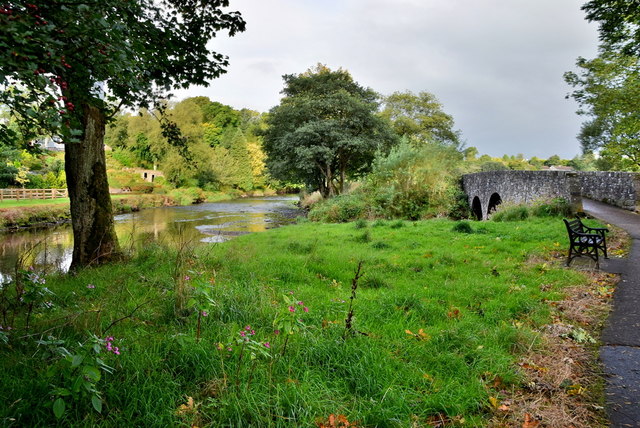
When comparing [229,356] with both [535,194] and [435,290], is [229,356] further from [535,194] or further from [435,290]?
[535,194]

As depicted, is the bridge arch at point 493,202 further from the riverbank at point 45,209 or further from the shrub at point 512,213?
the riverbank at point 45,209

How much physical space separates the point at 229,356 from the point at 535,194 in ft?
48.8

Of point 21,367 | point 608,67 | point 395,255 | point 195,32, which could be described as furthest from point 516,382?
point 608,67

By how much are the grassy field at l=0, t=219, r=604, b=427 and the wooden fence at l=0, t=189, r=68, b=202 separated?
26.4 m

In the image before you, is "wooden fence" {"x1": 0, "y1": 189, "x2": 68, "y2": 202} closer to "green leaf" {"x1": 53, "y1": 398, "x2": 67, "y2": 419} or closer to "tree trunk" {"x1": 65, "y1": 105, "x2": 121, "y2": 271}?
"tree trunk" {"x1": 65, "y1": 105, "x2": 121, "y2": 271}

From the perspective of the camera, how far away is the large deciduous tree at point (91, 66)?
2219 millimetres

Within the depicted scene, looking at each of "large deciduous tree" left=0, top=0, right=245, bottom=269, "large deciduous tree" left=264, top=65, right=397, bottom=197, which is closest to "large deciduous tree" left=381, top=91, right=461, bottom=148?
"large deciduous tree" left=264, top=65, right=397, bottom=197

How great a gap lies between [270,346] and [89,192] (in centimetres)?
570

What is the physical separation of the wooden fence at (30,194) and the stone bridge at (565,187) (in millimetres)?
31203

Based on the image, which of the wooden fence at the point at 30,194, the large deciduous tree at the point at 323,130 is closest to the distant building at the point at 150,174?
the wooden fence at the point at 30,194

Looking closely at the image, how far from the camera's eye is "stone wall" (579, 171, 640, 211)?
12789 mm

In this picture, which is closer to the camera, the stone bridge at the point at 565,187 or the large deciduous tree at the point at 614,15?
the large deciduous tree at the point at 614,15

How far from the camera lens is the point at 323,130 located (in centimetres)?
2344

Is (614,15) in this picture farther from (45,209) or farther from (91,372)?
(45,209)
